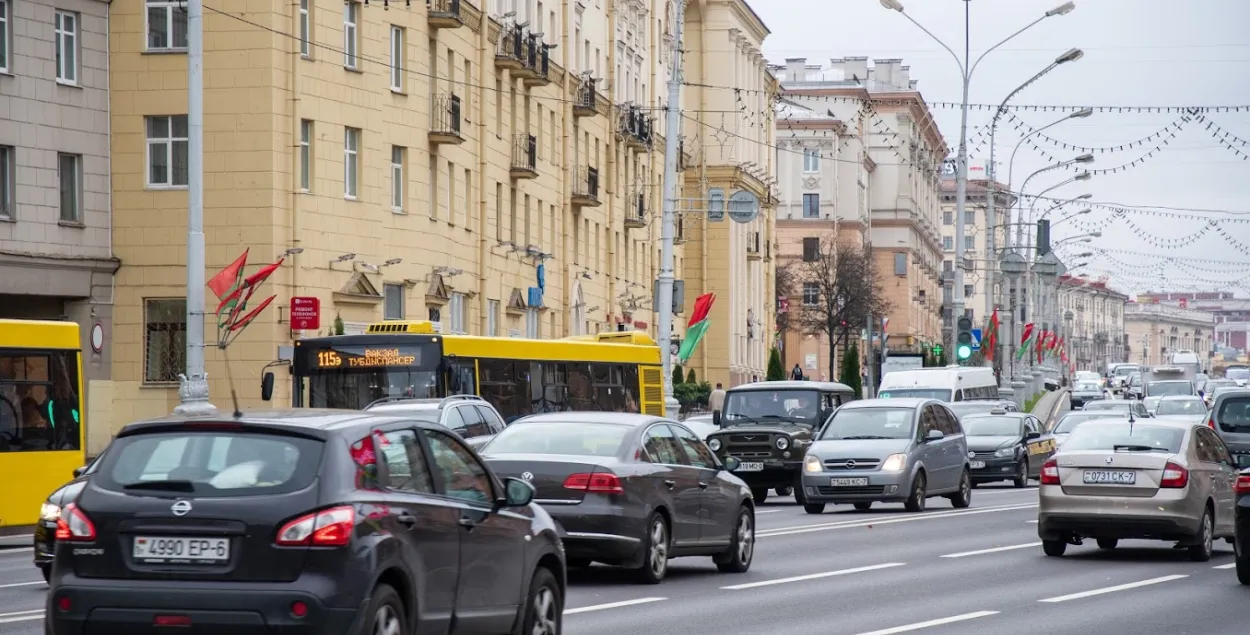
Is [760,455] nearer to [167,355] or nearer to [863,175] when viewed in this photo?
[167,355]

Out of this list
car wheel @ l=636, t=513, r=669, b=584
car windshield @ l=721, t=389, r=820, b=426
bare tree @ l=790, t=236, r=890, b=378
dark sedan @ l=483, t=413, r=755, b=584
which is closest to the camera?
dark sedan @ l=483, t=413, r=755, b=584

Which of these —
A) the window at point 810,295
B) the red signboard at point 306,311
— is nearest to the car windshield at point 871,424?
the red signboard at point 306,311

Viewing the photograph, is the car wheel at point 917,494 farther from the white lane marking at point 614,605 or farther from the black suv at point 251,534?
the black suv at point 251,534

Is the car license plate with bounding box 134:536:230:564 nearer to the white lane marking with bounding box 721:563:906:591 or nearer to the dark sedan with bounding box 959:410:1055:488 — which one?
the white lane marking with bounding box 721:563:906:591

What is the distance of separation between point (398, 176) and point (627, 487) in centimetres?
3274

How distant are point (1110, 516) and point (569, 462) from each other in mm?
6118

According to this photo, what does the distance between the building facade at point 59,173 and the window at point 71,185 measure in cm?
2

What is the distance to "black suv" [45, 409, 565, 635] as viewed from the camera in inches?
344

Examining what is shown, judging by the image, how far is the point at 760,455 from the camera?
31.6 m

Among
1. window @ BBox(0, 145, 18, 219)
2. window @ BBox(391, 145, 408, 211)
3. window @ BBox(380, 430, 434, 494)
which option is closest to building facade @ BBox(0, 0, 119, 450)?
window @ BBox(0, 145, 18, 219)

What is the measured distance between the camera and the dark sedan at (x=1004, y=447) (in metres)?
38.2

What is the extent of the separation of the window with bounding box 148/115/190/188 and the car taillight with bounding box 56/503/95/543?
114 feet

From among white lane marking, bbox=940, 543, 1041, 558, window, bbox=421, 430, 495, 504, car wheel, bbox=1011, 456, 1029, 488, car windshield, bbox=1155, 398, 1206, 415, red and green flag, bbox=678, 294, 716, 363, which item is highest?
red and green flag, bbox=678, 294, 716, 363

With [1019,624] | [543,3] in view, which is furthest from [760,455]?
[543,3]
